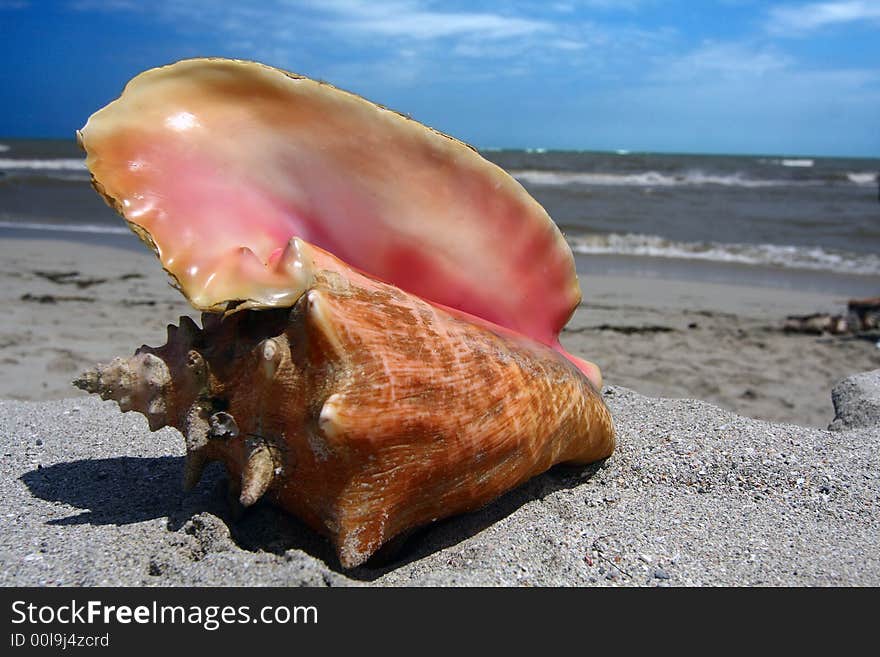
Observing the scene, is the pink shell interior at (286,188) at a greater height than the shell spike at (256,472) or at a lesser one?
greater

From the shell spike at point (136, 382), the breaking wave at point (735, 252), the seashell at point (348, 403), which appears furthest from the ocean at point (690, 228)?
the shell spike at point (136, 382)

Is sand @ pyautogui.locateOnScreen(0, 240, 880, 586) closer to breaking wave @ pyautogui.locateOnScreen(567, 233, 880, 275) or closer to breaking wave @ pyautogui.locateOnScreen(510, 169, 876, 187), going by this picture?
breaking wave @ pyautogui.locateOnScreen(567, 233, 880, 275)

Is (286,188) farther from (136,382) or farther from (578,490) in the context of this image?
(578,490)

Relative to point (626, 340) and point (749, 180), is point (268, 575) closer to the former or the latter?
point (626, 340)

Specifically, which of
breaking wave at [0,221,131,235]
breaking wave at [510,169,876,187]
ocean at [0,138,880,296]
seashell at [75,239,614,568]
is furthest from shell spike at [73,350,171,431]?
breaking wave at [510,169,876,187]

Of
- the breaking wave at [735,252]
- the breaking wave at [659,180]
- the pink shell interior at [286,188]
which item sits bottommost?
the breaking wave at [735,252]

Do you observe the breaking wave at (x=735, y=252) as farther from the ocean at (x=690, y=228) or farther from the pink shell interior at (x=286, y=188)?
the pink shell interior at (x=286, y=188)

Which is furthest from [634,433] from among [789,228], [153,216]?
[789,228]

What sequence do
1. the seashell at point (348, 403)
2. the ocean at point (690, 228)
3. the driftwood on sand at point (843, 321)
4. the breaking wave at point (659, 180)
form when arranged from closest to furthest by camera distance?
the seashell at point (348, 403), the driftwood on sand at point (843, 321), the ocean at point (690, 228), the breaking wave at point (659, 180)
